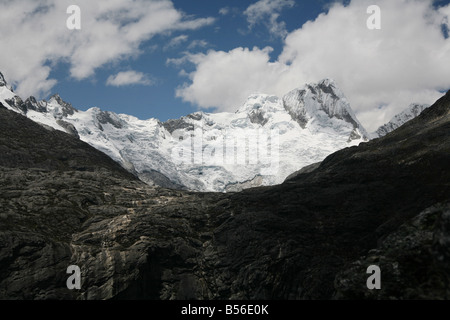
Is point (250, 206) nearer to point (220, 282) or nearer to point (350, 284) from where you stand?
point (220, 282)

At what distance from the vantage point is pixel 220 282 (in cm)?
5944

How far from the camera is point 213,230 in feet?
231

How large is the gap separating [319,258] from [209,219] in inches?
903

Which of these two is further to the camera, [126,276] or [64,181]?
[64,181]

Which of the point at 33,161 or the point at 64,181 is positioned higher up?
the point at 33,161

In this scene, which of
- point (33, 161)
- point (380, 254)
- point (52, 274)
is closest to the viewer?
point (380, 254)

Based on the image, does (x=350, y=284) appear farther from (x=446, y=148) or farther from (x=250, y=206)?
(x=446, y=148)

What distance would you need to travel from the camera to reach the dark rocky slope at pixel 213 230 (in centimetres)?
5597

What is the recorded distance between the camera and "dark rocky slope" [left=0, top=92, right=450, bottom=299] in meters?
56.0

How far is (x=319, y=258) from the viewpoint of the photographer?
188 ft
